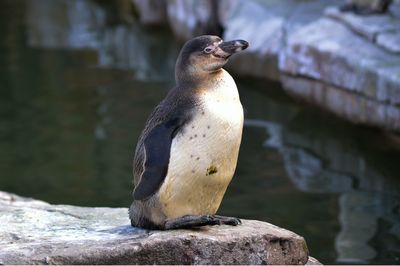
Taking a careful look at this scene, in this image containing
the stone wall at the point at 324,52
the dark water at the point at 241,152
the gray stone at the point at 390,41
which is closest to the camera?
the dark water at the point at 241,152

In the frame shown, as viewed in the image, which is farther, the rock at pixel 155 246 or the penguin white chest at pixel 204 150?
the penguin white chest at pixel 204 150

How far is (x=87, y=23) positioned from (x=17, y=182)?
7.91 meters

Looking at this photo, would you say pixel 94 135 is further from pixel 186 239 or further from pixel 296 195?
pixel 186 239

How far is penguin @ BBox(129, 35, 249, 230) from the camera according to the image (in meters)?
3.17

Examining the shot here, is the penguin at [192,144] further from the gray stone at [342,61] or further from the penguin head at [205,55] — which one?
the gray stone at [342,61]

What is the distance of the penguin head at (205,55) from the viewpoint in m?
3.24

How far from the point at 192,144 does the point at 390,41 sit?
4.66m

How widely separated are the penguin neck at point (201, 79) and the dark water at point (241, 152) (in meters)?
2.28

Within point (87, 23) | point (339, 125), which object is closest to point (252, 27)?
point (339, 125)

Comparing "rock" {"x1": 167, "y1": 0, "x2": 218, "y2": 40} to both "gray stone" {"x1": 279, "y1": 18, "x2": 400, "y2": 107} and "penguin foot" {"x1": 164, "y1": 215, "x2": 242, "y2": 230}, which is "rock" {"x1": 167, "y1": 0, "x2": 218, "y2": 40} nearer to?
"gray stone" {"x1": 279, "y1": 18, "x2": 400, "y2": 107}

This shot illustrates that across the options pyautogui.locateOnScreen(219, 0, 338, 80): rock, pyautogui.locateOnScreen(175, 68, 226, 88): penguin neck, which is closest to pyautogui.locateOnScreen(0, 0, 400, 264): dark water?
pyautogui.locateOnScreen(219, 0, 338, 80): rock

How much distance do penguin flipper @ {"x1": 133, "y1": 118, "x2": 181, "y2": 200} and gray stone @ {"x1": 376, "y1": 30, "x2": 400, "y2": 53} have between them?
4473 millimetres

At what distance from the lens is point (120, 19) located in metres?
14.9

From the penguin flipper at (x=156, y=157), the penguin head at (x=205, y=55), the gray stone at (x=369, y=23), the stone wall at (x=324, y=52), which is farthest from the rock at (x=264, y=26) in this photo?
the penguin flipper at (x=156, y=157)
